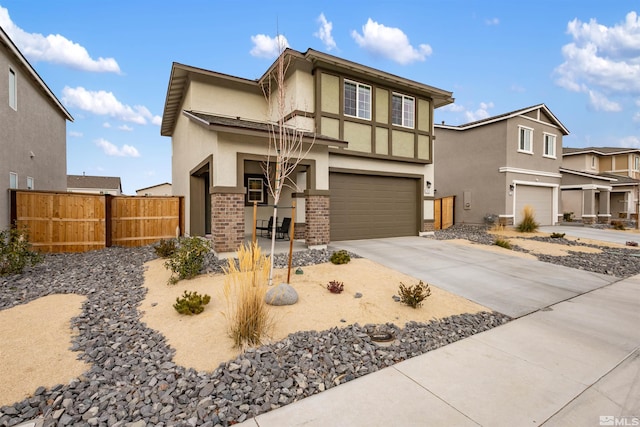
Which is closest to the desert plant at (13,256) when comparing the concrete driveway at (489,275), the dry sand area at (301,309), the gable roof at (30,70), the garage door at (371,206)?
the dry sand area at (301,309)

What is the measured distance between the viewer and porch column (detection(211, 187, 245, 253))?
25.2 ft

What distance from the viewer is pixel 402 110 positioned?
12008mm

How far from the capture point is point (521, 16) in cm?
1079

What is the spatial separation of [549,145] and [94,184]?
4692 centimetres

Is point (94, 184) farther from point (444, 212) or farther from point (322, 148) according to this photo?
point (444, 212)

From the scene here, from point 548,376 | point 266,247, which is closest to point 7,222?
point 266,247

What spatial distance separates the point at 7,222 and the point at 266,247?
801 centimetres

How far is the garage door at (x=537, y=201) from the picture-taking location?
1733 centimetres

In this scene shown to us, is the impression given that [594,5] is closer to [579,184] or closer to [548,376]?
[548,376]

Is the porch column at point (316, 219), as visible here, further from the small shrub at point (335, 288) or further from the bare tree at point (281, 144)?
the small shrub at point (335, 288)

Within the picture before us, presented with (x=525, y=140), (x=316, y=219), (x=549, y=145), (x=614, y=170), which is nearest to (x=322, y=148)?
(x=316, y=219)

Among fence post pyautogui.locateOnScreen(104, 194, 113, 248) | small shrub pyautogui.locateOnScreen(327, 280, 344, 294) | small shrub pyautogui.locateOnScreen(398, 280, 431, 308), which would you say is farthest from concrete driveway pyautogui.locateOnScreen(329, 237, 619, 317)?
fence post pyautogui.locateOnScreen(104, 194, 113, 248)

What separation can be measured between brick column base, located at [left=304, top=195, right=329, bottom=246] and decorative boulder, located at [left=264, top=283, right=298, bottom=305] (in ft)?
13.8

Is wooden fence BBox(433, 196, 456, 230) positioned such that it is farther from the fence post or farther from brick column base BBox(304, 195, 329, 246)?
the fence post
